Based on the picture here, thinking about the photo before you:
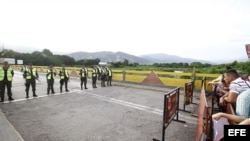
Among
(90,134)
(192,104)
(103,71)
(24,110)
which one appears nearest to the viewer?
(90,134)

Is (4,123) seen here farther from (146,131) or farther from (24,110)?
(146,131)

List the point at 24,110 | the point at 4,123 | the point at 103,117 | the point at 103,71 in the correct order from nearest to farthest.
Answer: the point at 4,123 → the point at 103,117 → the point at 24,110 → the point at 103,71

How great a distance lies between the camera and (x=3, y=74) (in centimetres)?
941

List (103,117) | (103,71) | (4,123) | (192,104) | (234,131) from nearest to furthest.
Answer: (234,131), (4,123), (103,117), (192,104), (103,71)

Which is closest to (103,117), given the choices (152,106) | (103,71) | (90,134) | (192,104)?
(90,134)

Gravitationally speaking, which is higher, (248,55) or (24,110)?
(248,55)

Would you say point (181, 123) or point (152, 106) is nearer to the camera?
point (181, 123)

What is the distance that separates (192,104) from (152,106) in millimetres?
2027

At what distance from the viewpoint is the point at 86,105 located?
8.44 metres

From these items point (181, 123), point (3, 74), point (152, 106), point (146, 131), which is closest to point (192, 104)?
point (152, 106)

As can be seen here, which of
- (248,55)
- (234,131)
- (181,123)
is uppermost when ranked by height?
(248,55)

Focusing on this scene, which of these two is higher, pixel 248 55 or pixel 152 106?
pixel 248 55

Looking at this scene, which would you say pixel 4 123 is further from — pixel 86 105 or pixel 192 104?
pixel 192 104

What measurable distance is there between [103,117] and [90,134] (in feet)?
5.08
